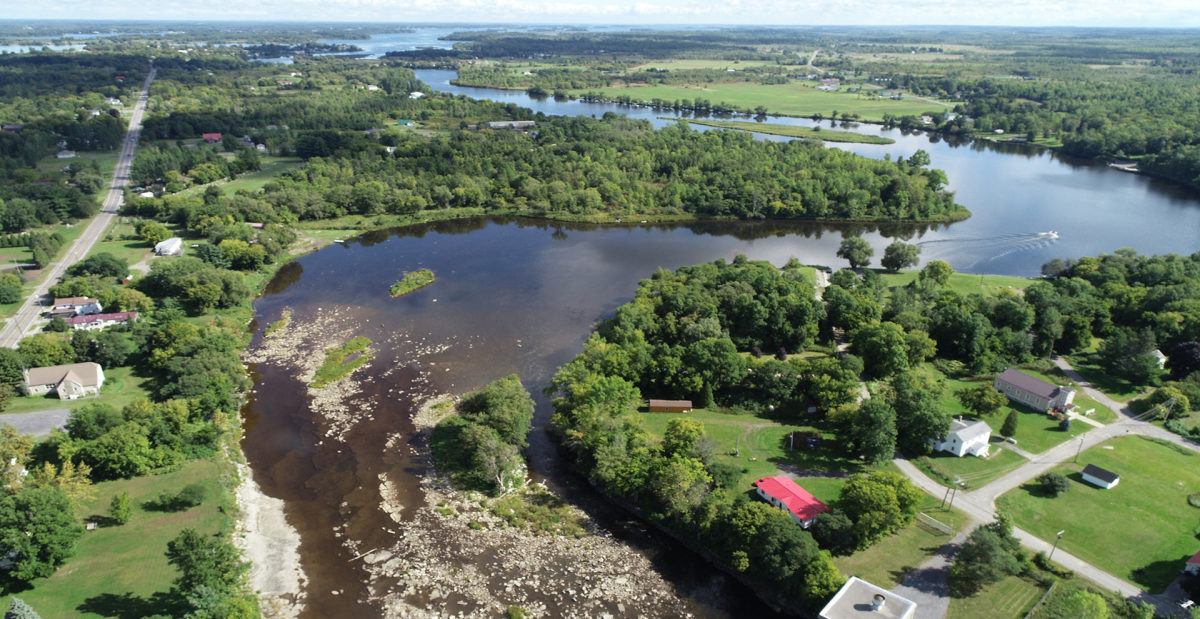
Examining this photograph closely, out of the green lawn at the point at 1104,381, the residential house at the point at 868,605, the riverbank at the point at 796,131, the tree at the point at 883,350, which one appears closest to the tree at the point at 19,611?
the residential house at the point at 868,605

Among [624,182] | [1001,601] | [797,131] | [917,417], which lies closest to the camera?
[1001,601]

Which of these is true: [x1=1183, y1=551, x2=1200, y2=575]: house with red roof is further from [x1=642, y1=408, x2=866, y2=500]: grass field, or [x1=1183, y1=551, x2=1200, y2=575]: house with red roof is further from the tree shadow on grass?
the tree shadow on grass

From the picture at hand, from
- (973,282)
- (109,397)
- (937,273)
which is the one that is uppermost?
→ (937,273)

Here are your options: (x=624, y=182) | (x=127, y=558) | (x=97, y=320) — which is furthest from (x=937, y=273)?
(x=97, y=320)

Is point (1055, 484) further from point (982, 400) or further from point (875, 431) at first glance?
point (875, 431)

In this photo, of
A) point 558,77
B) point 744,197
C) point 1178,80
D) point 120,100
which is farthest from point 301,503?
point 1178,80

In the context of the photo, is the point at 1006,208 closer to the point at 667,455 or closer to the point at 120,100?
the point at 667,455
